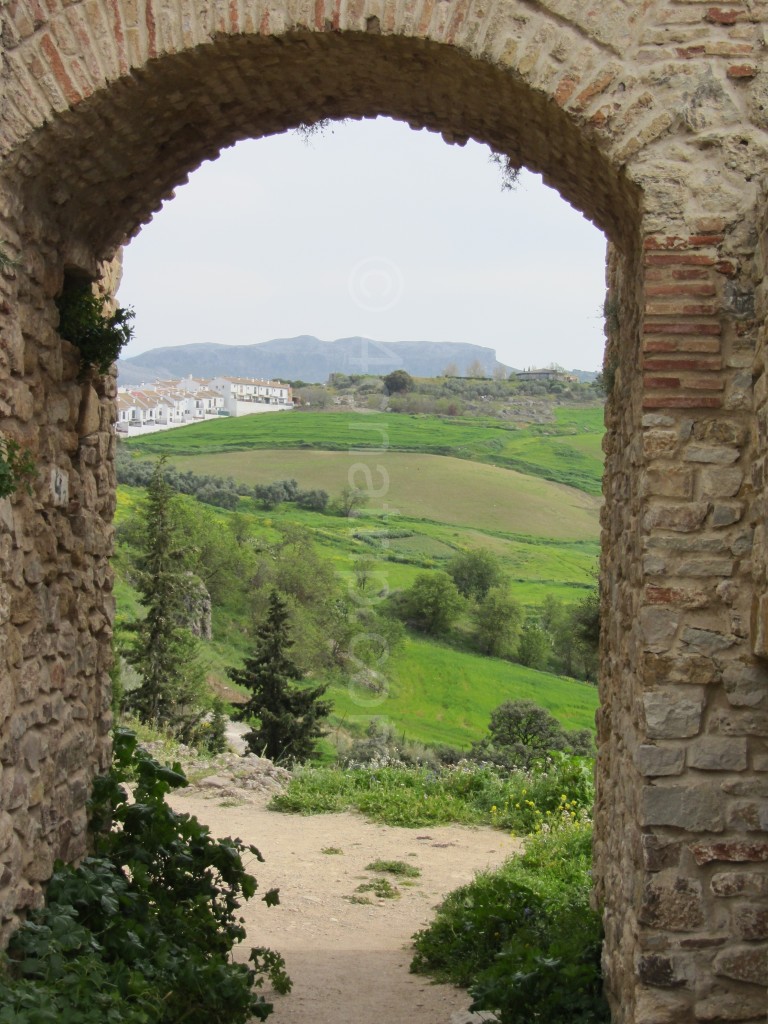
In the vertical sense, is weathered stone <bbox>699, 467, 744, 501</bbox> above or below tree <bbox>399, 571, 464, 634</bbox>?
above

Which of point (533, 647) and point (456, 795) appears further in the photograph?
point (533, 647)

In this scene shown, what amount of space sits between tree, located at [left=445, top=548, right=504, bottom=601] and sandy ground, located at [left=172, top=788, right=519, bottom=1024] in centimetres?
2343

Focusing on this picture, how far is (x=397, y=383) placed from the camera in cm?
4409

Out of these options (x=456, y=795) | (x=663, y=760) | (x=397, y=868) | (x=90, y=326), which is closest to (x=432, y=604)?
(x=456, y=795)

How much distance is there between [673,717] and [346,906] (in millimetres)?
4354

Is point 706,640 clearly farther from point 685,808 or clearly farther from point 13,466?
point 13,466

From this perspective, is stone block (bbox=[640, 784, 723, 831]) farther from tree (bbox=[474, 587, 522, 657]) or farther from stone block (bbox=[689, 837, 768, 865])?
tree (bbox=[474, 587, 522, 657])

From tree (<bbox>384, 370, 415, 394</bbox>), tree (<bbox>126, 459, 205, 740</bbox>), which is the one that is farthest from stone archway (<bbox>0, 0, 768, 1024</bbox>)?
tree (<bbox>384, 370, 415, 394</bbox>)

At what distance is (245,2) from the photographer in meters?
4.13

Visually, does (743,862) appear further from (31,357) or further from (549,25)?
(31,357)

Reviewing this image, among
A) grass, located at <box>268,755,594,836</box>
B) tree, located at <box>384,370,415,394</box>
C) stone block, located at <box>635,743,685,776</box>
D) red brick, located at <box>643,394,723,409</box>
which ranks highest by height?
tree, located at <box>384,370,415,394</box>

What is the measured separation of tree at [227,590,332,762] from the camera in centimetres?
1598

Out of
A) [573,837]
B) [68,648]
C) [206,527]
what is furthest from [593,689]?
[68,648]

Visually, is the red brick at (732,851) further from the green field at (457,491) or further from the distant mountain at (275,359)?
the distant mountain at (275,359)
